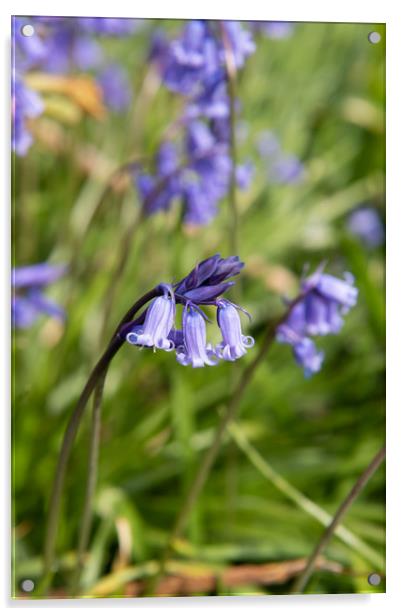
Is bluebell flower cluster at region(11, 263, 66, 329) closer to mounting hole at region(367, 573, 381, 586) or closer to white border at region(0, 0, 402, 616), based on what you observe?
white border at region(0, 0, 402, 616)

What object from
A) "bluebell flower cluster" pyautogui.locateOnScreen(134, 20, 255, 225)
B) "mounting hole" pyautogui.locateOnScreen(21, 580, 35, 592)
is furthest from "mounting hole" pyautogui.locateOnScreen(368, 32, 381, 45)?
"mounting hole" pyautogui.locateOnScreen(21, 580, 35, 592)

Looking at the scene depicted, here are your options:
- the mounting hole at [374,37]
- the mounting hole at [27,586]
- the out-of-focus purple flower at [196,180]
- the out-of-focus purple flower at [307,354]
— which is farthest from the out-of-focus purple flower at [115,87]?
the mounting hole at [27,586]

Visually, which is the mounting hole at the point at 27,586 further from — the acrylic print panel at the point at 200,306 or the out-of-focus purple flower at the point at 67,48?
the out-of-focus purple flower at the point at 67,48

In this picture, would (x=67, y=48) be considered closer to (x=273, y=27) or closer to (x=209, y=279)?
(x=273, y=27)

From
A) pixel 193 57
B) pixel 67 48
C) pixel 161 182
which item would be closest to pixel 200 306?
pixel 161 182

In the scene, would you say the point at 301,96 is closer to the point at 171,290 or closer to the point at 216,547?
the point at 216,547
